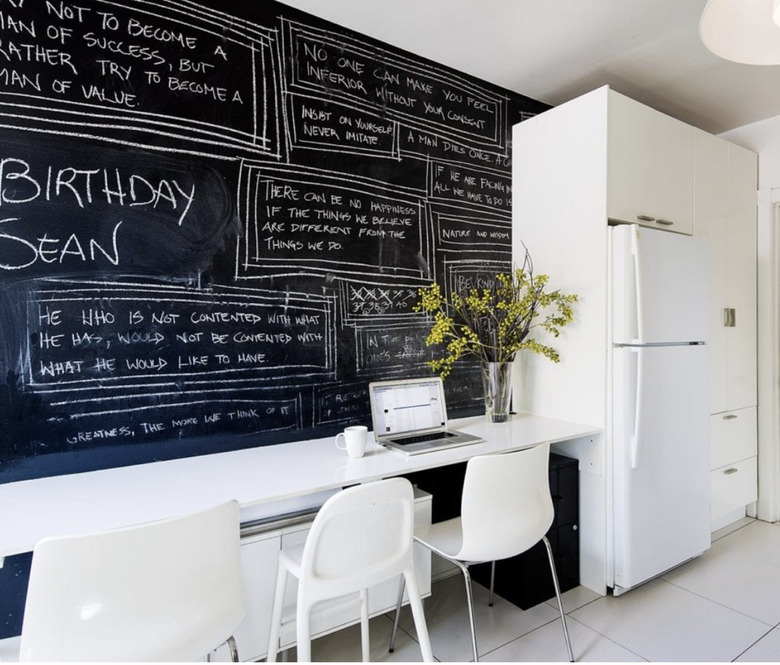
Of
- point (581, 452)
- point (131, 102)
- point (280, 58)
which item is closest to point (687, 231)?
point (581, 452)

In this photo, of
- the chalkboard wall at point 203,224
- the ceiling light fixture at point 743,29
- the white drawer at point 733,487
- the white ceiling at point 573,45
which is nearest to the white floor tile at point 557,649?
the chalkboard wall at point 203,224

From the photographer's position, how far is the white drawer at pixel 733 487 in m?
2.89

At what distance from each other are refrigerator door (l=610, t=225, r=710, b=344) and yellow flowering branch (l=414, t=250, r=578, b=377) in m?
0.25

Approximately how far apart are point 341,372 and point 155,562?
128 centimetres

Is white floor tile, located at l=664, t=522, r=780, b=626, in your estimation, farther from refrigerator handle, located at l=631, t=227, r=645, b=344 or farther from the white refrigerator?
refrigerator handle, located at l=631, t=227, r=645, b=344

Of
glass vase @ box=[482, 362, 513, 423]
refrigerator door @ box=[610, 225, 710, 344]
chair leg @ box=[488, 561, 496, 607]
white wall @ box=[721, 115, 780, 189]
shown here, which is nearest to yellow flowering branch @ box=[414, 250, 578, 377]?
glass vase @ box=[482, 362, 513, 423]

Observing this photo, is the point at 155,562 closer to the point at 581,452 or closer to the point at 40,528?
the point at 40,528

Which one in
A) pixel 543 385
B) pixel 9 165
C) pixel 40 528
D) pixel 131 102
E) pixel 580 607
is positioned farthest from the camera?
pixel 543 385

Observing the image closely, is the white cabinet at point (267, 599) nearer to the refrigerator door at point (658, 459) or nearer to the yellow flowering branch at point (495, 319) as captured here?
the yellow flowering branch at point (495, 319)

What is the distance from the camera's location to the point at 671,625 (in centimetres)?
207

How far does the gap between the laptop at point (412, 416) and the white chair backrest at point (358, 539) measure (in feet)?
1.58

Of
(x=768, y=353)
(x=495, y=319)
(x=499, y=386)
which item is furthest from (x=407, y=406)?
(x=768, y=353)

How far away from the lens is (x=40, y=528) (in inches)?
47.8

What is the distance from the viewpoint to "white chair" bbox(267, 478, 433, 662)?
4.35ft
